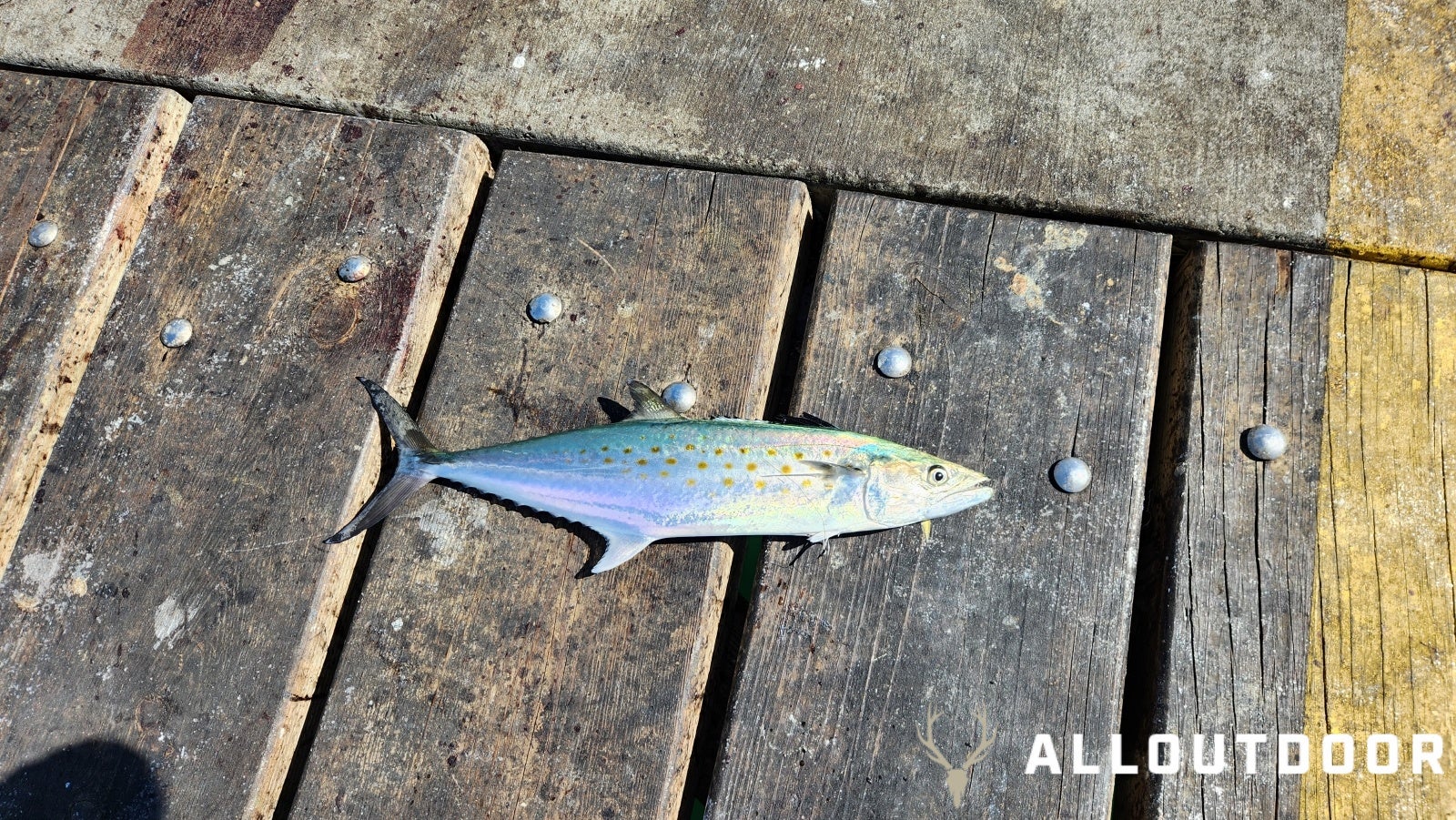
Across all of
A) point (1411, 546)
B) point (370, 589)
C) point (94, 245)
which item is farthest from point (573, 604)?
point (1411, 546)

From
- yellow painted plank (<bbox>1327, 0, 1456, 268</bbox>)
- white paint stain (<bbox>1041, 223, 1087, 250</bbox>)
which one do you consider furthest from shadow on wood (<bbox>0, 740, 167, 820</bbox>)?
yellow painted plank (<bbox>1327, 0, 1456, 268</bbox>)

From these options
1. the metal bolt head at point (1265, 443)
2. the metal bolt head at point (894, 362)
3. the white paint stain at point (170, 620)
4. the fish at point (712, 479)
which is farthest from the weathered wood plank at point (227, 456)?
the metal bolt head at point (1265, 443)

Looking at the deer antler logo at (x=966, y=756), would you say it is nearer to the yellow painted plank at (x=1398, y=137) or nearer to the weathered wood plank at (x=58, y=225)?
the yellow painted plank at (x=1398, y=137)

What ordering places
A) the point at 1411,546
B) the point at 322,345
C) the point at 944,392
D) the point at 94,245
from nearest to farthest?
the point at 1411,546 < the point at 944,392 < the point at 322,345 < the point at 94,245

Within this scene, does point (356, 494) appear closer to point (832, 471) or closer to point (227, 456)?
point (227, 456)

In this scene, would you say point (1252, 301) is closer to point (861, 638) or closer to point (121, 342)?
point (861, 638)

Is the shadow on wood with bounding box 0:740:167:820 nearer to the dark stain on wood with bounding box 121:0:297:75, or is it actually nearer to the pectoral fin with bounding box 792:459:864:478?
the pectoral fin with bounding box 792:459:864:478
